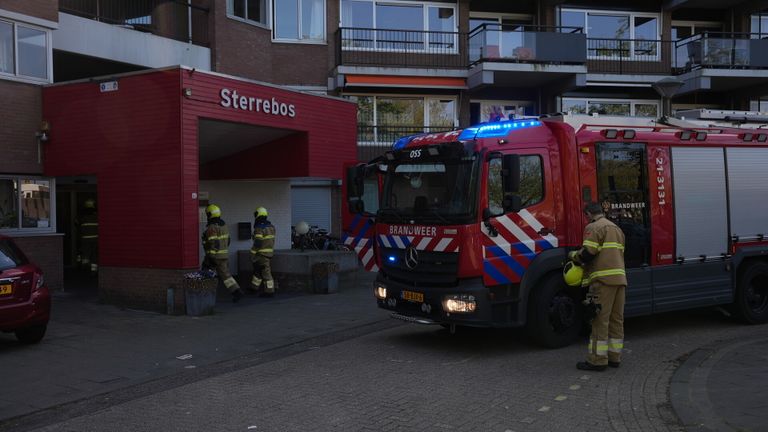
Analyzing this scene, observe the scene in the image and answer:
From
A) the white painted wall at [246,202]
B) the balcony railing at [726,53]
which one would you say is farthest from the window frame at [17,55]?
the balcony railing at [726,53]

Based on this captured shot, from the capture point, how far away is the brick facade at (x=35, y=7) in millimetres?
12034

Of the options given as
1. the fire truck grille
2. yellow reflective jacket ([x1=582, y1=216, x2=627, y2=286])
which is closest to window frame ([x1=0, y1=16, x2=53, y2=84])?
the fire truck grille

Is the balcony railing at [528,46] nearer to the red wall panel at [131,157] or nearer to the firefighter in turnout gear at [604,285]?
the red wall panel at [131,157]

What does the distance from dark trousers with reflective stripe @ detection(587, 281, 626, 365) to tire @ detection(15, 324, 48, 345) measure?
22.2ft

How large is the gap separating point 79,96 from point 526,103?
48.7 feet

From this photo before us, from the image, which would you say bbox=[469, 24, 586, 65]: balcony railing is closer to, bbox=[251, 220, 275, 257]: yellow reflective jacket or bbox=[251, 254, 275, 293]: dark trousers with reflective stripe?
bbox=[251, 220, 275, 257]: yellow reflective jacket

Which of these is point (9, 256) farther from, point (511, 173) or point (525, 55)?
point (525, 55)

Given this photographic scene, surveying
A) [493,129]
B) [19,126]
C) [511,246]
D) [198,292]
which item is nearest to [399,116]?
[19,126]

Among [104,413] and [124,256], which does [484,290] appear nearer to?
[104,413]

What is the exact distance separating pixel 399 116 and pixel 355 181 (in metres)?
12.1

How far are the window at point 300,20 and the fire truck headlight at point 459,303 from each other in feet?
46.9

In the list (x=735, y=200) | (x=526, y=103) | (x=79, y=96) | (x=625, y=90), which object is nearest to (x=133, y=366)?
(x=79, y=96)

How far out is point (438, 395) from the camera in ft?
19.9

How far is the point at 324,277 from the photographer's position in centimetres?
1316
